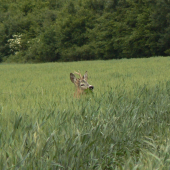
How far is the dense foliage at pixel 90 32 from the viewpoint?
34781 millimetres

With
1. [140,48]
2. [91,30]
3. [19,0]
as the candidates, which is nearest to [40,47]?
Result: [91,30]

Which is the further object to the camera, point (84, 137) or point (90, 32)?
point (90, 32)

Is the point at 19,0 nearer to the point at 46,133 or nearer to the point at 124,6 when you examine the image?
the point at 124,6

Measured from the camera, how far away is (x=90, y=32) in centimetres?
4144

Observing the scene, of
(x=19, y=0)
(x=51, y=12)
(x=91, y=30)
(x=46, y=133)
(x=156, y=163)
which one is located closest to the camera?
(x=156, y=163)

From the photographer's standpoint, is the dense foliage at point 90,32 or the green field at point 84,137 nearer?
the green field at point 84,137

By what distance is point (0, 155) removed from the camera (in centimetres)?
237

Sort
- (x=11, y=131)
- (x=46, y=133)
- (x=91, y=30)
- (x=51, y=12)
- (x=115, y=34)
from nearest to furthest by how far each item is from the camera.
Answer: (x=11, y=131) → (x=46, y=133) → (x=115, y=34) → (x=91, y=30) → (x=51, y=12)

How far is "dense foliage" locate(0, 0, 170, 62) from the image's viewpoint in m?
34.8

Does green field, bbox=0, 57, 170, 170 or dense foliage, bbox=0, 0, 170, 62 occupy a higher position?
dense foliage, bbox=0, 0, 170, 62

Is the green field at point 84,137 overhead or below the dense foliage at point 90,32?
below

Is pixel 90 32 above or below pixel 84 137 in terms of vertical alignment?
above

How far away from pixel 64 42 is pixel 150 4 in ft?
43.1

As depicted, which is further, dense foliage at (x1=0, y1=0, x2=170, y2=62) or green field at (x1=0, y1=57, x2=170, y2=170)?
dense foliage at (x1=0, y1=0, x2=170, y2=62)
